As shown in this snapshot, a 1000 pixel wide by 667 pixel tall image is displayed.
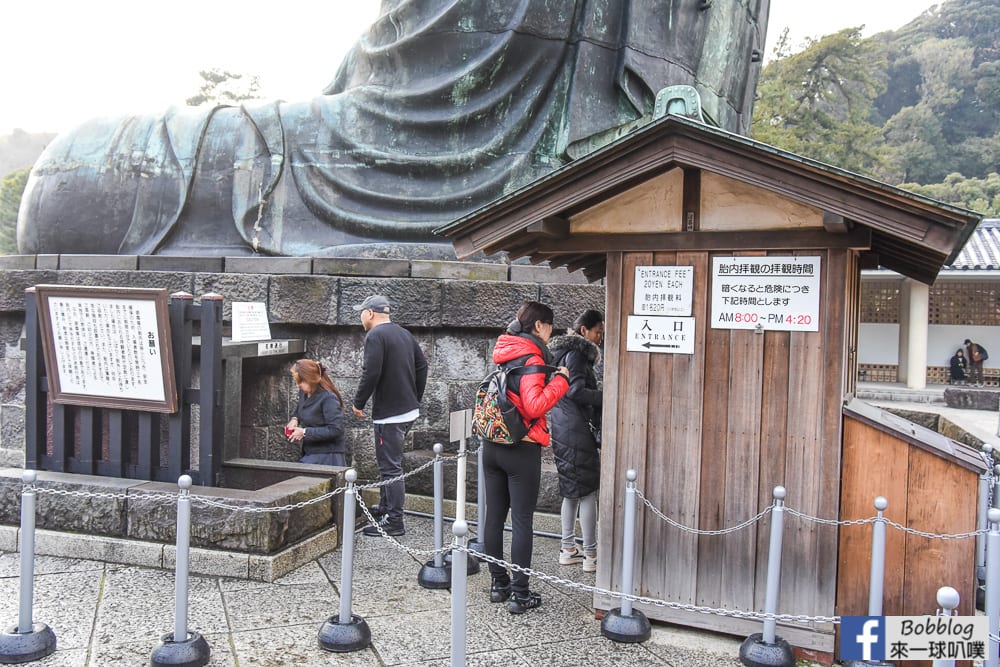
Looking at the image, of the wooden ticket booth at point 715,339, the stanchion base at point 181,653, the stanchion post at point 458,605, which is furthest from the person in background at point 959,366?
the stanchion base at point 181,653

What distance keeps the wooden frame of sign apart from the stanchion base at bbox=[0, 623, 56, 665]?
163 cm

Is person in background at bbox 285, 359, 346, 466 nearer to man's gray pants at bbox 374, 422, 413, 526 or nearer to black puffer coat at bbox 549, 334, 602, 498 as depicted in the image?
man's gray pants at bbox 374, 422, 413, 526

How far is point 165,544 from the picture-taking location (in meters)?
4.48

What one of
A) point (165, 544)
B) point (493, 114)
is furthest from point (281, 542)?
point (493, 114)

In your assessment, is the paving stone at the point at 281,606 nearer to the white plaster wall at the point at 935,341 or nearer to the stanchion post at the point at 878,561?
the stanchion post at the point at 878,561

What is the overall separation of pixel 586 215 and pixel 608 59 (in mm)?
3941

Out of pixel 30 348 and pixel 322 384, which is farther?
pixel 322 384

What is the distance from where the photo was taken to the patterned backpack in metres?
3.81

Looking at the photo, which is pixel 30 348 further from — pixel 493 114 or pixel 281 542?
pixel 493 114

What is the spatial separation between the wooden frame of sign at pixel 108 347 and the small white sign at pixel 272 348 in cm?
92

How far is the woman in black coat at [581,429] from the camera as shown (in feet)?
14.6

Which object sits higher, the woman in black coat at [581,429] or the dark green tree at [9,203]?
the dark green tree at [9,203]

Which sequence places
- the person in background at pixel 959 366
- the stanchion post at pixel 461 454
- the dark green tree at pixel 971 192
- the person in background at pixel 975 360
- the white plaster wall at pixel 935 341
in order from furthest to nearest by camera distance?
the dark green tree at pixel 971 192, the white plaster wall at pixel 935 341, the person in background at pixel 959 366, the person in background at pixel 975 360, the stanchion post at pixel 461 454

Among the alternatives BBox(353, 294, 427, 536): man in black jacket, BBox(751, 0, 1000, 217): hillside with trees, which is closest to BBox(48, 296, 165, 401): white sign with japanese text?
BBox(353, 294, 427, 536): man in black jacket
